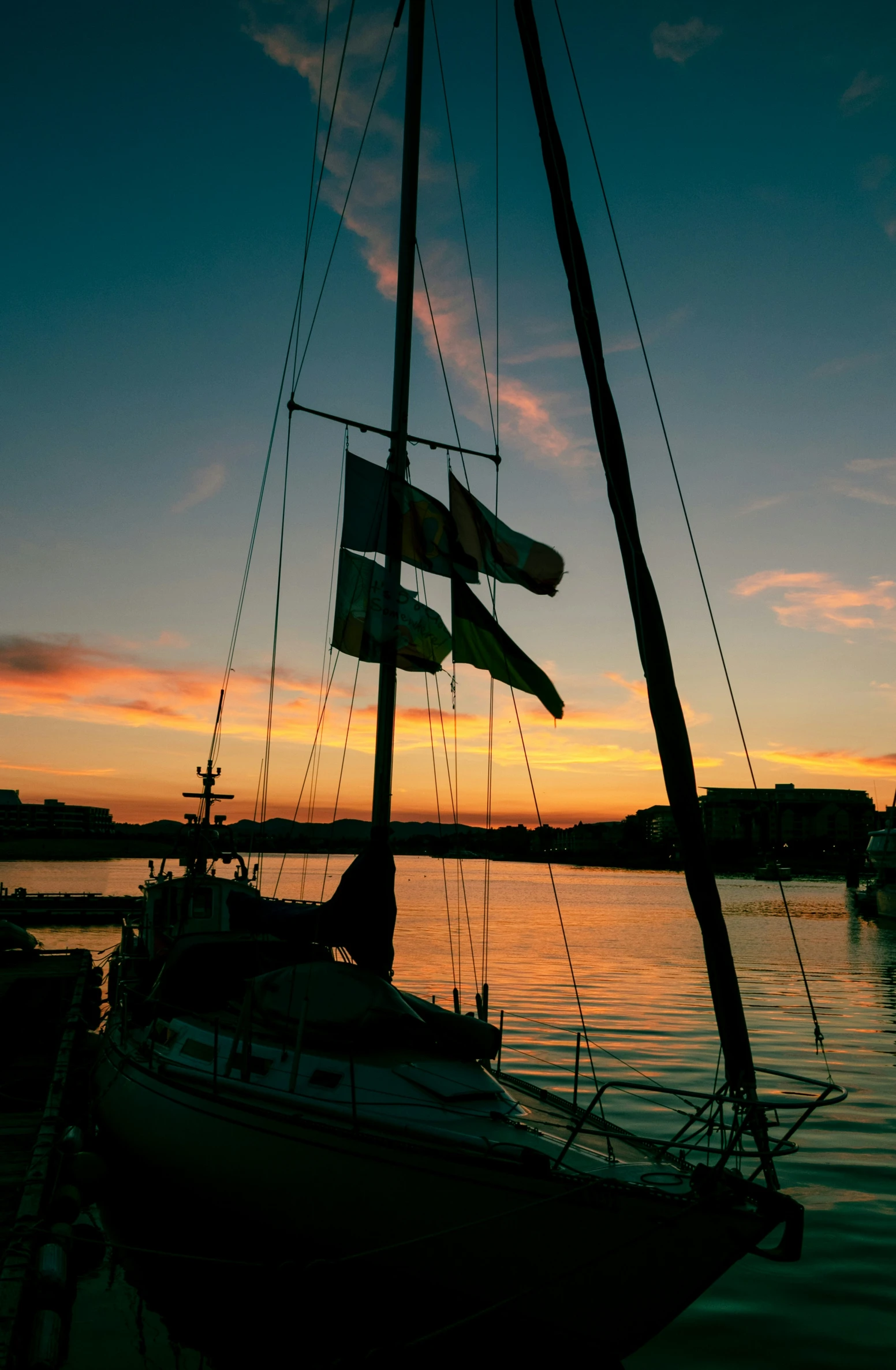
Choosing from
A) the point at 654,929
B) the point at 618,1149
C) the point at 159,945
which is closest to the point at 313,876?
the point at 654,929

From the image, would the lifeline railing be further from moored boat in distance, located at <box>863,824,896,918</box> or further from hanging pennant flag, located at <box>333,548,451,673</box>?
moored boat in distance, located at <box>863,824,896,918</box>

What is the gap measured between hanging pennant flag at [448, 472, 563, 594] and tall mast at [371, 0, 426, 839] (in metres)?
0.79

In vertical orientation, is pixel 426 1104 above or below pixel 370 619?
below

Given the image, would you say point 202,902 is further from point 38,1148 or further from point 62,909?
point 62,909

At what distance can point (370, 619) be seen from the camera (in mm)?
11578

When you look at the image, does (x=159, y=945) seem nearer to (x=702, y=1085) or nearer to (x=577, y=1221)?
(x=702, y=1085)

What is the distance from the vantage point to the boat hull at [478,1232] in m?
6.54

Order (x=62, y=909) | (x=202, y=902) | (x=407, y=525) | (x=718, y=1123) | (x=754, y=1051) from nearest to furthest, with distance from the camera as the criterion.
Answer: (x=718, y=1123) < (x=407, y=525) < (x=754, y=1051) < (x=202, y=902) < (x=62, y=909)

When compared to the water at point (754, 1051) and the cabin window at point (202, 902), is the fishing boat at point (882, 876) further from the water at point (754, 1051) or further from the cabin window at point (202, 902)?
the cabin window at point (202, 902)

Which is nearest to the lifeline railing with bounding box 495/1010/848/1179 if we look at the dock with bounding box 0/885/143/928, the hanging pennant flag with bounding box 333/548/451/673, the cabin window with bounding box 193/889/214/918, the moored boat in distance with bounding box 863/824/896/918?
the hanging pennant flag with bounding box 333/548/451/673

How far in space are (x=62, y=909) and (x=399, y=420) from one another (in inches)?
2060

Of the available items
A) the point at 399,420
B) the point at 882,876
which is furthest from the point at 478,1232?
the point at 882,876

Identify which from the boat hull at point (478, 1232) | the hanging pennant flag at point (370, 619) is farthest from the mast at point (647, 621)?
the hanging pennant flag at point (370, 619)

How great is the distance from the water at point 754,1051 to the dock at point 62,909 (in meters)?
1.26
